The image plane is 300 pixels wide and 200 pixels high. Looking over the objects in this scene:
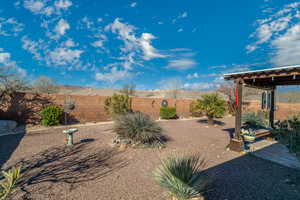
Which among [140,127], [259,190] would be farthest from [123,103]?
[259,190]

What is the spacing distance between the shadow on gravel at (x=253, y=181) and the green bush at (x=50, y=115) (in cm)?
878

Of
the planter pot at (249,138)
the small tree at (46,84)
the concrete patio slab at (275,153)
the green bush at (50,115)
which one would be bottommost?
the concrete patio slab at (275,153)

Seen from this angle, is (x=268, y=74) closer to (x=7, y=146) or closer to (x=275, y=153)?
(x=275, y=153)

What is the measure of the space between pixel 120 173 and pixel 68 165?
4.69ft

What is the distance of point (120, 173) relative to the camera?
346cm

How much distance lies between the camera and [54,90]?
2052 cm

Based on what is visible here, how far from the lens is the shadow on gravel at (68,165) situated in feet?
10.2

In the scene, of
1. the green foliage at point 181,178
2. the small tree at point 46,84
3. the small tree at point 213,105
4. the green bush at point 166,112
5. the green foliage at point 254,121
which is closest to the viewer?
the green foliage at point 181,178

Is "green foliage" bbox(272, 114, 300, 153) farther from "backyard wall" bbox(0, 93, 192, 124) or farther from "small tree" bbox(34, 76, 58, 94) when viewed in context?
"small tree" bbox(34, 76, 58, 94)

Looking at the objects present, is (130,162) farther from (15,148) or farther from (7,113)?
(7,113)

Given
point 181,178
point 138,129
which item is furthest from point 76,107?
point 181,178

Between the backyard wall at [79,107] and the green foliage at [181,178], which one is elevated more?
the backyard wall at [79,107]

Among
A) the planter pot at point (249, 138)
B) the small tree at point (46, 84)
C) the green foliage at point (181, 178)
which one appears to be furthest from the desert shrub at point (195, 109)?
the small tree at point (46, 84)

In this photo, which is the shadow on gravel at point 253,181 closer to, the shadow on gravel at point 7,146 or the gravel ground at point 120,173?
the gravel ground at point 120,173
